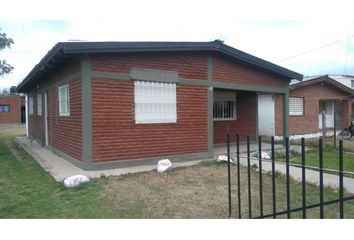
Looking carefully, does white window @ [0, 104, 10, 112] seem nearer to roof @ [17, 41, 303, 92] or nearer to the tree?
the tree

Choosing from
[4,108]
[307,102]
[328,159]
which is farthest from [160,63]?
[4,108]

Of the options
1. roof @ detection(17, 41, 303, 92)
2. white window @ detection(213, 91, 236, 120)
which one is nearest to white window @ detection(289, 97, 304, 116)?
white window @ detection(213, 91, 236, 120)

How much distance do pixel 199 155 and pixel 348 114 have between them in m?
15.7

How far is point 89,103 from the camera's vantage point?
328 inches

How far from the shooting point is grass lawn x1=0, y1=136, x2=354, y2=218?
5105mm

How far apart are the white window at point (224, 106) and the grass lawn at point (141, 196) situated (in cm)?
579

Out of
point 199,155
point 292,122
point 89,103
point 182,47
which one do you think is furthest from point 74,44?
point 292,122

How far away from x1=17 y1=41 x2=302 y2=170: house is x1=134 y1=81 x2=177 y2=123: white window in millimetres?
27

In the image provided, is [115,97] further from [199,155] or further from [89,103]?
[199,155]

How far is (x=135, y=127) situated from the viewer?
9.15 m

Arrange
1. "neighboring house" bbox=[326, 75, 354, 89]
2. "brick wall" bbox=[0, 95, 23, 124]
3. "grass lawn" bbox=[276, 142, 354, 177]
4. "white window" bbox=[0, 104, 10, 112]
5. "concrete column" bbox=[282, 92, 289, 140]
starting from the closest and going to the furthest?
1. "grass lawn" bbox=[276, 142, 354, 177]
2. "concrete column" bbox=[282, 92, 289, 140]
3. "neighboring house" bbox=[326, 75, 354, 89]
4. "brick wall" bbox=[0, 95, 23, 124]
5. "white window" bbox=[0, 104, 10, 112]

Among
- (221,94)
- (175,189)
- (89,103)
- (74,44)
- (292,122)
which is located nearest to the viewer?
(175,189)

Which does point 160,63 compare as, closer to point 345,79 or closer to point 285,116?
point 285,116

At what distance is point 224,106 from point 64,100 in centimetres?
664
